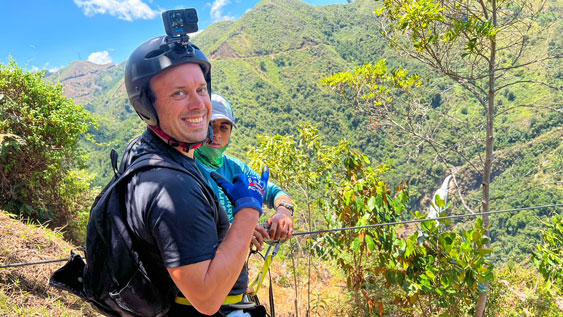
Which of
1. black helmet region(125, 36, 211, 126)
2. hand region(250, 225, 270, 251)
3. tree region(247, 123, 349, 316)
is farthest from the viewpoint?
tree region(247, 123, 349, 316)

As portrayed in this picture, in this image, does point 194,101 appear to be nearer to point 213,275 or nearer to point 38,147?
point 213,275

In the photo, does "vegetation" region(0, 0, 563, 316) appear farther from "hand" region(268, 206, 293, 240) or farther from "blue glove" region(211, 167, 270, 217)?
"blue glove" region(211, 167, 270, 217)

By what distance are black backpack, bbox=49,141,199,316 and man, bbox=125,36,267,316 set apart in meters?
0.03

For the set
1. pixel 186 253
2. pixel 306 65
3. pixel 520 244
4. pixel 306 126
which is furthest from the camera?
pixel 306 65

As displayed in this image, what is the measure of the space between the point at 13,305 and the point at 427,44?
18.0ft

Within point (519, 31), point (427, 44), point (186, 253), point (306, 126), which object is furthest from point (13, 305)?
point (519, 31)

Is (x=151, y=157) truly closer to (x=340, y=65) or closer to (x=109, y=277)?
(x=109, y=277)

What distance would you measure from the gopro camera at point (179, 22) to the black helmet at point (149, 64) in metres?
0.06

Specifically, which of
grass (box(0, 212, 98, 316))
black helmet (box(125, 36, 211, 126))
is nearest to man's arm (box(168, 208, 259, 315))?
black helmet (box(125, 36, 211, 126))

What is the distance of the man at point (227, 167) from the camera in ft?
5.99

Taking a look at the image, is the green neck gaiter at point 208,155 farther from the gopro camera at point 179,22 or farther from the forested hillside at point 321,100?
the forested hillside at point 321,100

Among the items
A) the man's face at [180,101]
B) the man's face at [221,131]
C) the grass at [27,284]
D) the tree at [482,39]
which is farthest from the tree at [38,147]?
the man's face at [180,101]

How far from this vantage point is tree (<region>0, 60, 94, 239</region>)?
6.40m

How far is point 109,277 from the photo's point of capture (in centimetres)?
109
